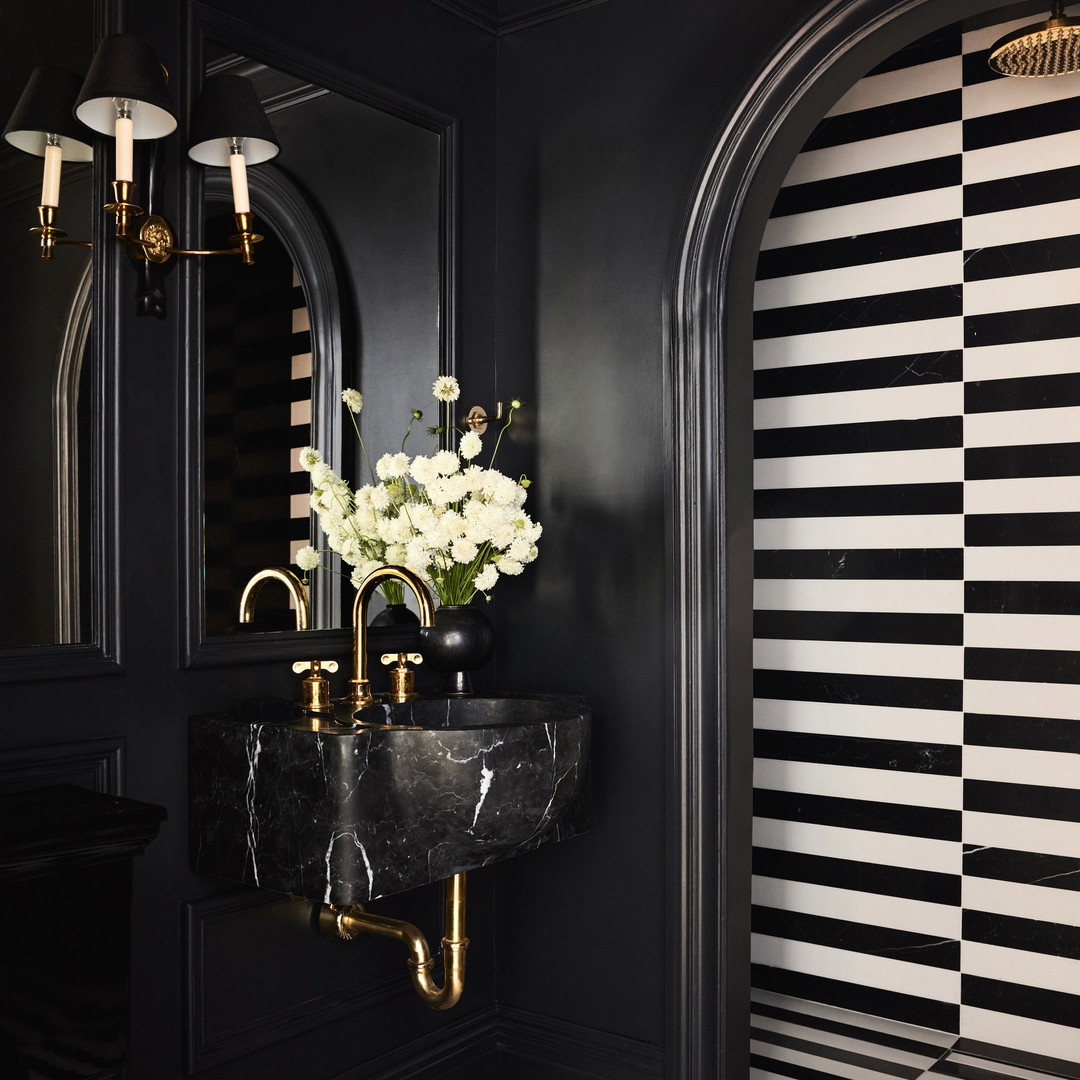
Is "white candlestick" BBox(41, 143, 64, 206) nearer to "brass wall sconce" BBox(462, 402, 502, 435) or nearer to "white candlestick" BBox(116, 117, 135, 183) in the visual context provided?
"white candlestick" BBox(116, 117, 135, 183)

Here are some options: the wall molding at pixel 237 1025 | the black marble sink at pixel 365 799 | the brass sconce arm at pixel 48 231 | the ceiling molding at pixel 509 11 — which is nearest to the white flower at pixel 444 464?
the black marble sink at pixel 365 799

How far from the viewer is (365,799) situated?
174cm

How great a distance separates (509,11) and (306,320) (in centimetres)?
96

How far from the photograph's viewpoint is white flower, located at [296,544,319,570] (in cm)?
215

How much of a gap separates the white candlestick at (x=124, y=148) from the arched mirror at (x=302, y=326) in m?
0.26

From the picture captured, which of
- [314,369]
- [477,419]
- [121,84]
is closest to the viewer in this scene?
[121,84]

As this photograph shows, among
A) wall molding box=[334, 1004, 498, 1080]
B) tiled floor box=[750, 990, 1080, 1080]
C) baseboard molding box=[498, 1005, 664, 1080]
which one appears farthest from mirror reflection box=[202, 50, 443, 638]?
tiled floor box=[750, 990, 1080, 1080]

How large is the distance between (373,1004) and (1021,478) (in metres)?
1.86

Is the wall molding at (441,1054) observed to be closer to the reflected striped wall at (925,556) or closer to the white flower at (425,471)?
the reflected striped wall at (925,556)

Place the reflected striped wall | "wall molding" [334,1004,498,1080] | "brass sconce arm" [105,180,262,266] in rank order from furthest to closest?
1. the reflected striped wall
2. "wall molding" [334,1004,498,1080]
3. "brass sconce arm" [105,180,262,266]

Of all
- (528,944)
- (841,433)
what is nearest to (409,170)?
(841,433)

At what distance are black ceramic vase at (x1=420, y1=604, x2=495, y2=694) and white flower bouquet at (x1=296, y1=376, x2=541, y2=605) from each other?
0.07 meters

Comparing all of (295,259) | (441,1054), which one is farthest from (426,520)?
(441,1054)

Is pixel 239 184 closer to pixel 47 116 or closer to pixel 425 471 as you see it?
pixel 47 116
